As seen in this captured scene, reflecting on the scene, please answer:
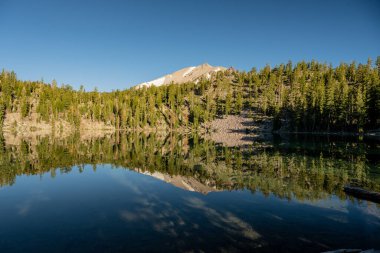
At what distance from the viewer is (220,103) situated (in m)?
174

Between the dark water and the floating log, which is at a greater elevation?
the floating log

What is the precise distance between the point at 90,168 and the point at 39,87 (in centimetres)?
17709

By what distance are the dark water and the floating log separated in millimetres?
897

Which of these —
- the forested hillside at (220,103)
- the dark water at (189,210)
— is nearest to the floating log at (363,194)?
the dark water at (189,210)

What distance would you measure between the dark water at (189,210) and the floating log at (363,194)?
897 millimetres

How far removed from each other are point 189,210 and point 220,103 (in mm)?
159250

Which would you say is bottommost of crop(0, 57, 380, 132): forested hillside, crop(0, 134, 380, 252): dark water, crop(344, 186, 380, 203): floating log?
crop(0, 134, 380, 252): dark water

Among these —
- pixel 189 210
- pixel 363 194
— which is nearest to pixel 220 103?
pixel 363 194

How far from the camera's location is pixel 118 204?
19219mm

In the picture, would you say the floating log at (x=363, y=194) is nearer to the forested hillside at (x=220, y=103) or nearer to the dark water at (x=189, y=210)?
the dark water at (x=189, y=210)

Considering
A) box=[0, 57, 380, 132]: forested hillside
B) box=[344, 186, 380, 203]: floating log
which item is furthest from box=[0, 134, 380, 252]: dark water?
box=[0, 57, 380, 132]: forested hillside

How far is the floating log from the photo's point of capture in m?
18.7

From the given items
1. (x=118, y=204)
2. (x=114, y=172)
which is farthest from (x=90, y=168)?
(x=118, y=204)

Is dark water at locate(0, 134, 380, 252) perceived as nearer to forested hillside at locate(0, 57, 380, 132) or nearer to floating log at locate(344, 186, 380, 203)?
floating log at locate(344, 186, 380, 203)
